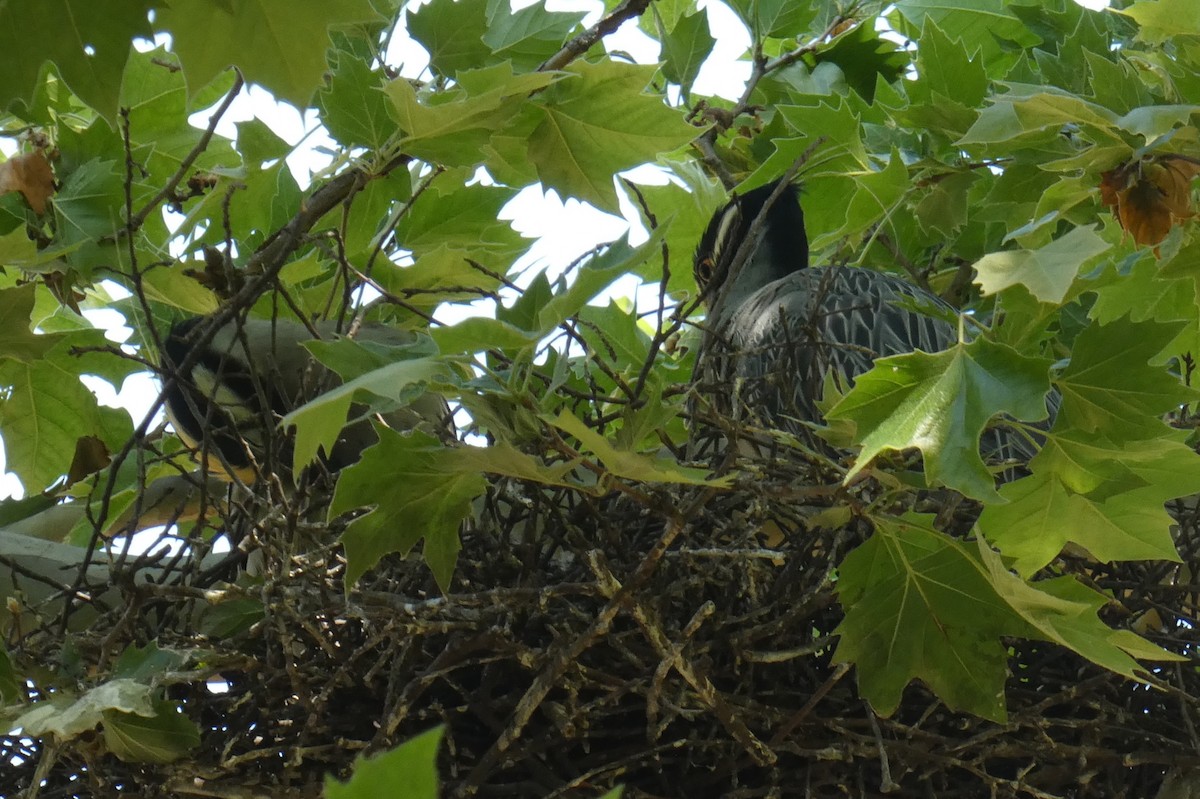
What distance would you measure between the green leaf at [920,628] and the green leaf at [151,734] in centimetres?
38

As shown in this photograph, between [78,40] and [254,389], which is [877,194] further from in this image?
[78,40]

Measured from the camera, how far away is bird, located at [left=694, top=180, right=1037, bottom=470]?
3.25 ft

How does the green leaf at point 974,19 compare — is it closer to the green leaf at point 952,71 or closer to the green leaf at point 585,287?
the green leaf at point 952,71

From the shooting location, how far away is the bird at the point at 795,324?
3.25 feet

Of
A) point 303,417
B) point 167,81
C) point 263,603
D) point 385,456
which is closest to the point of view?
point 303,417

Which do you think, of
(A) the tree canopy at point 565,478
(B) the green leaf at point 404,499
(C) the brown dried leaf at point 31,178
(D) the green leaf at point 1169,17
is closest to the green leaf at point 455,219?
(A) the tree canopy at point 565,478

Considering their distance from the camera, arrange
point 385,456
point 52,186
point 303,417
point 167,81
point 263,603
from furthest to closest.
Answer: point 167,81
point 52,186
point 263,603
point 385,456
point 303,417

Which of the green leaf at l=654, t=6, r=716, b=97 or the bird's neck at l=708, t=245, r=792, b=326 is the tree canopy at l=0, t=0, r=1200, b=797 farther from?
the bird's neck at l=708, t=245, r=792, b=326

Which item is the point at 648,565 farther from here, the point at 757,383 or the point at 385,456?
the point at 757,383

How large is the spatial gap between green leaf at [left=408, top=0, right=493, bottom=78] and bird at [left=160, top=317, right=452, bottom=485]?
0.64 feet

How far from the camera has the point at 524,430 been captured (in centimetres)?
66

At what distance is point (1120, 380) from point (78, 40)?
51 cm

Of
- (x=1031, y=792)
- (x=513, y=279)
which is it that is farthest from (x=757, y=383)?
(x=1031, y=792)

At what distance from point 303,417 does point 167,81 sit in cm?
61
